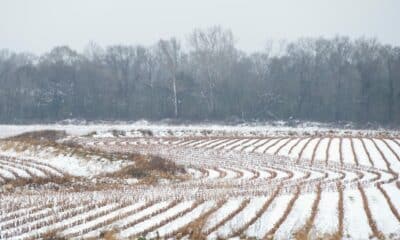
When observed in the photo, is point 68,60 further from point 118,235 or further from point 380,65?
point 118,235

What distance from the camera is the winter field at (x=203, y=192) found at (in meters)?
12.7

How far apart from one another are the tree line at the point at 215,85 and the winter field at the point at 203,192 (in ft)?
126

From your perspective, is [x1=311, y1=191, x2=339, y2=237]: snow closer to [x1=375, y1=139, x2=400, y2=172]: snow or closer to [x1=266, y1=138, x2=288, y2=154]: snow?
[x1=375, y1=139, x2=400, y2=172]: snow

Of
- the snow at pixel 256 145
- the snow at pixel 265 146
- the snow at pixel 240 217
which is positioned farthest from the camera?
the snow at pixel 256 145

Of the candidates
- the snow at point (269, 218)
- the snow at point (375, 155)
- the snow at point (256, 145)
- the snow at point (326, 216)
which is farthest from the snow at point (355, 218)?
the snow at point (256, 145)

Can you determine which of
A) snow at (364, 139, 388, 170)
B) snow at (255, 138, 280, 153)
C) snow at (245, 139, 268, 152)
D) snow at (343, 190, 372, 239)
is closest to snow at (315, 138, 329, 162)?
snow at (364, 139, 388, 170)

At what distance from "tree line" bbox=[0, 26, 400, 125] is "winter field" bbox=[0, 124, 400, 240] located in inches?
1514

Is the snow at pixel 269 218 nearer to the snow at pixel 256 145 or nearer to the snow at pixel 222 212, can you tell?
the snow at pixel 222 212

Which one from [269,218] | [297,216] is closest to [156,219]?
[269,218]

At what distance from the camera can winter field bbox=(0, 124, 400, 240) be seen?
12688 mm

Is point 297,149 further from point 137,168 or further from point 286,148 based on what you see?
point 137,168

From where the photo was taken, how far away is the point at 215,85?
265ft

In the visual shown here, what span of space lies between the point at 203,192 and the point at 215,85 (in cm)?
6306

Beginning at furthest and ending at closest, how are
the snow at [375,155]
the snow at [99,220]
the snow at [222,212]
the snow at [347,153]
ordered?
1. the snow at [347,153]
2. the snow at [375,155]
3. the snow at [222,212]
4. the snow at [99,220]
